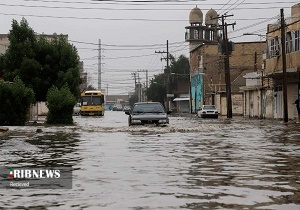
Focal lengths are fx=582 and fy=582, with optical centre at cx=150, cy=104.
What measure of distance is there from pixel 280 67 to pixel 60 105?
19228mm

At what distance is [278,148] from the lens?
1795 cm

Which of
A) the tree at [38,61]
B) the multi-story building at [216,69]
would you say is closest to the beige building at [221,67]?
the multi-story building at [216,69]

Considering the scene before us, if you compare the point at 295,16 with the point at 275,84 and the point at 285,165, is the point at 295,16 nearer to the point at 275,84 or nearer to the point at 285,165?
the point at 275,84

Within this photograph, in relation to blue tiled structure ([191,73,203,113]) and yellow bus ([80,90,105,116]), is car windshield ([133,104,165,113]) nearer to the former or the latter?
yellow bus ([80,90,105,116])

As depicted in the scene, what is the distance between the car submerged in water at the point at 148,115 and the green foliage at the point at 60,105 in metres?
7.93

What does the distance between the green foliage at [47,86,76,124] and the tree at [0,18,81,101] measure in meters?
3.74

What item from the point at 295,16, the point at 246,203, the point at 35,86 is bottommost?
the point at 246,203

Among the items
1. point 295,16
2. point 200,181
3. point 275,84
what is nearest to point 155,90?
point 275,84

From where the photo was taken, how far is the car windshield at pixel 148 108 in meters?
32.7

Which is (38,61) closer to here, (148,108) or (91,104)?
(148,108)

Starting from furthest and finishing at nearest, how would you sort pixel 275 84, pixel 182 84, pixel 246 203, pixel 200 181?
1. pixel 182 84
2. pixel 275 84
3. pixel 200 181
4. pixel 246 203

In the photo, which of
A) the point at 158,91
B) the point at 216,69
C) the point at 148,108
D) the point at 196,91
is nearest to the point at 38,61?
the point at 148,108

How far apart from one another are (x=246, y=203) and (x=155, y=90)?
119m

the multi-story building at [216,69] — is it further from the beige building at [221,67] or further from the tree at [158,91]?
the tree at [158,91]
